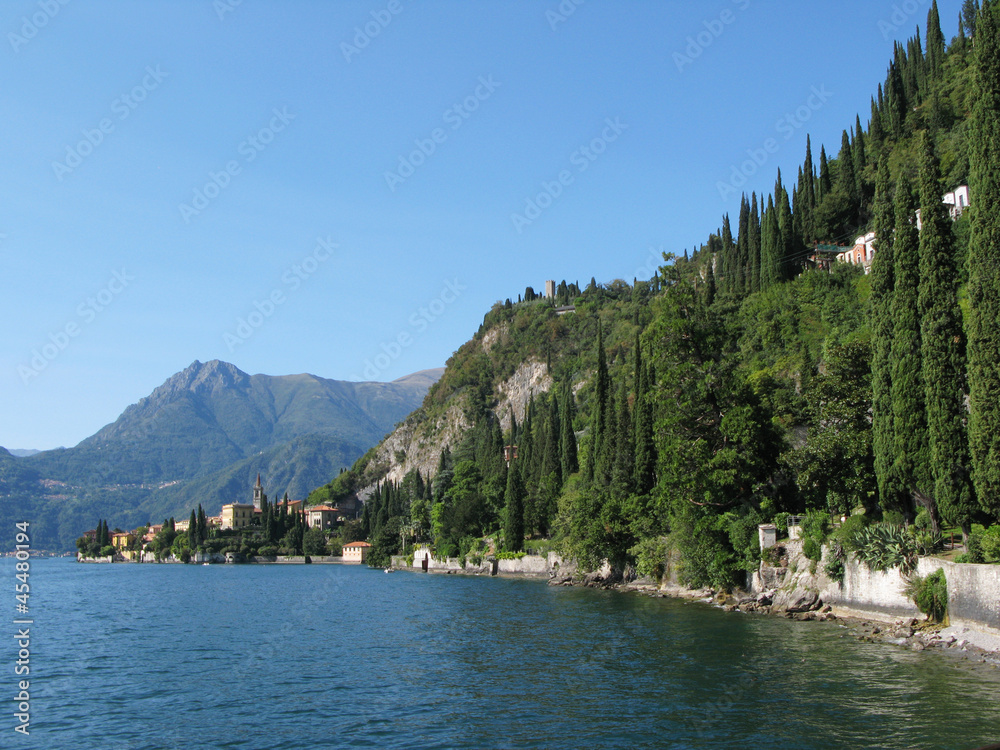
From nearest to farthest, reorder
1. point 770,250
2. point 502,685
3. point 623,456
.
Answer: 1. point 502,685
2. point 623,456
3. point 770,250

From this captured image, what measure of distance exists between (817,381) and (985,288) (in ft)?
43.0

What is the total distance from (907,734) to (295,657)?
21.2m

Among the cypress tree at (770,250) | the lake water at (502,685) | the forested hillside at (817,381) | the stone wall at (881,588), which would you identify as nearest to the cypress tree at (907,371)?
the forested hillside at (817,381)

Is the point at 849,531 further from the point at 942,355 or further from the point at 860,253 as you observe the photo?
the point at 860,253

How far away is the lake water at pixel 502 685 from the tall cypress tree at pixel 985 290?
6681mm

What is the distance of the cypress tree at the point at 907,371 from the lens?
27906mm

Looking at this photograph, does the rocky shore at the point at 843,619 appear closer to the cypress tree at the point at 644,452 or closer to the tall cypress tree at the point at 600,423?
the cypress tree at the point at 644,452

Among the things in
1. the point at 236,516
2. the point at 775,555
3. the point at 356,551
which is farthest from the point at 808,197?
the point at 236,516

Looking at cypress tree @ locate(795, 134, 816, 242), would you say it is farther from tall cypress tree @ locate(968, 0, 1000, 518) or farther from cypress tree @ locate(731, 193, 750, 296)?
tall cypress tree @ locate(968, 0, 1000, 518)

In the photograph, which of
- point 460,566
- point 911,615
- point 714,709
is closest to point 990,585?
point 911,615

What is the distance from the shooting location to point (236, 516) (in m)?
172

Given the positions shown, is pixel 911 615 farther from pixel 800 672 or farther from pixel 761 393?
pixel 761 393

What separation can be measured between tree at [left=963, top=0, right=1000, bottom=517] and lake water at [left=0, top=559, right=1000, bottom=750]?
673cm

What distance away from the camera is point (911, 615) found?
27562 millimetres
